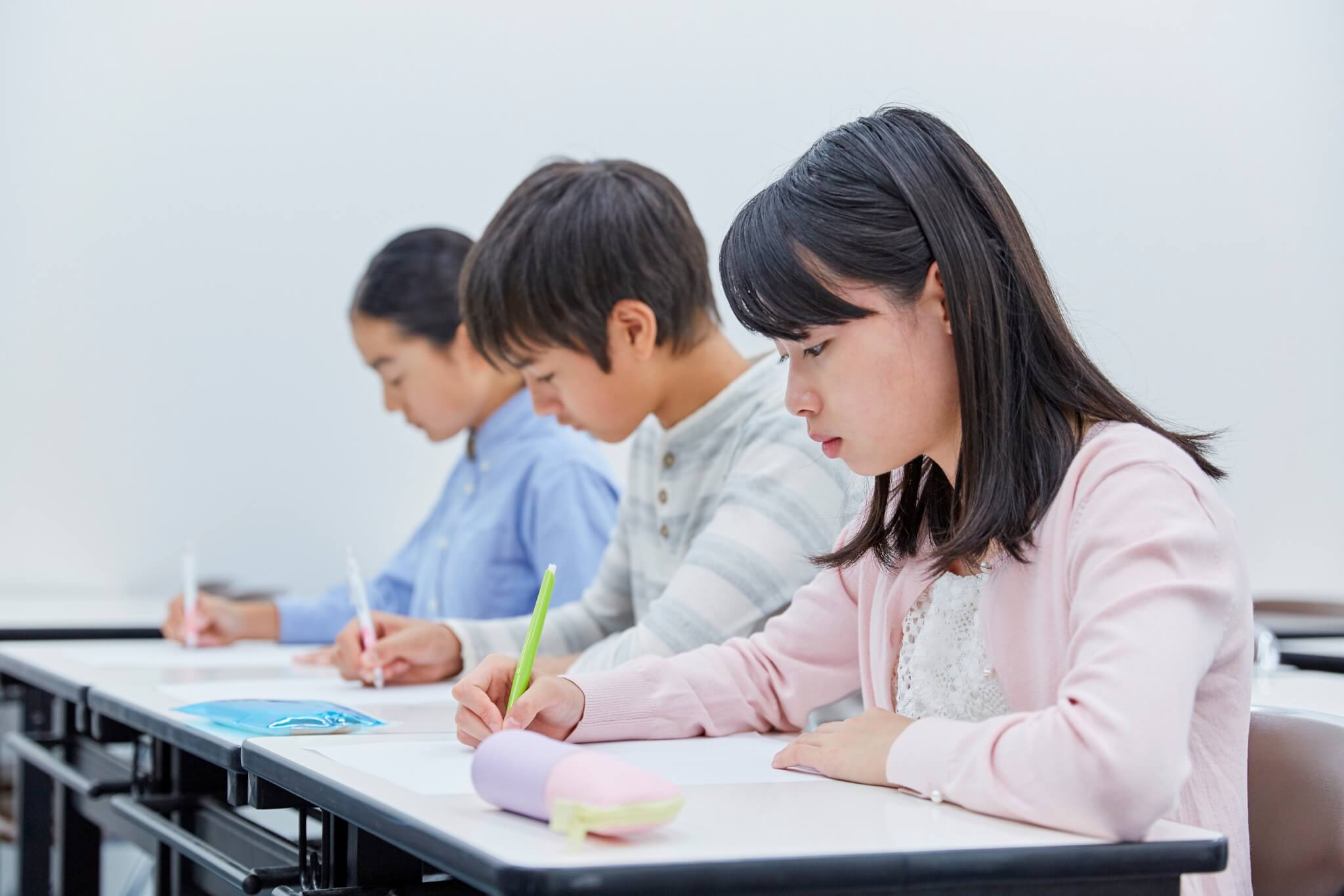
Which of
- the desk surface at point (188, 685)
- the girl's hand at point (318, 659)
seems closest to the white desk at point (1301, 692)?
the desk surface at point (188, 685)

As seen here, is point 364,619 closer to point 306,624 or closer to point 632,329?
point 632,329

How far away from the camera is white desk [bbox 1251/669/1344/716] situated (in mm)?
1059

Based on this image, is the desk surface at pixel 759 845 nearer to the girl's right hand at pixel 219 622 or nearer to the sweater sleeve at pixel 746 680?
the sweater sleeve at pixel 746 680

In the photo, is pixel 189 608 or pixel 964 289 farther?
pixel 189 608

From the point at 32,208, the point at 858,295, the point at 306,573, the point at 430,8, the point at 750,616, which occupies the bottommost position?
the point at 306,573

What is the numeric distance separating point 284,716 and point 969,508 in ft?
1.72

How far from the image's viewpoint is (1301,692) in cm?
123

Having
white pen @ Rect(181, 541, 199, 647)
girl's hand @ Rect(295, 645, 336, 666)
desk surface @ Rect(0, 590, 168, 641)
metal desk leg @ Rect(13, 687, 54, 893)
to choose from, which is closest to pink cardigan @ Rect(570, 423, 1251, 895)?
girl's hand @ Rect(295, 645, 336, 666)

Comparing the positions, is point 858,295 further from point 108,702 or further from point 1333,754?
point 108,702

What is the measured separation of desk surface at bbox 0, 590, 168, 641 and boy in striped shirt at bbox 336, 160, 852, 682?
33.9 inches

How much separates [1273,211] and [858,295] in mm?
2073

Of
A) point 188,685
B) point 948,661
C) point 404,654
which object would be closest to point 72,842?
A: point 188,685

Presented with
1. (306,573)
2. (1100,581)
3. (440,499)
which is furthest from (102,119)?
(1100,581)

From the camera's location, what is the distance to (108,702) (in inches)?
49.9
